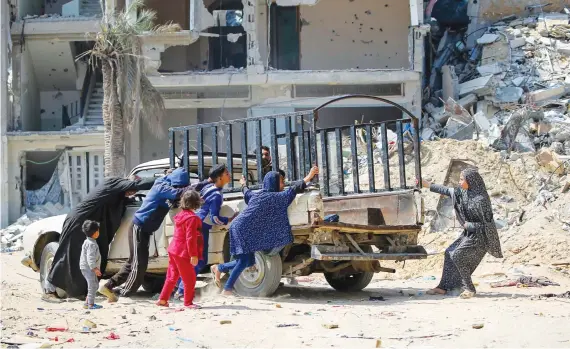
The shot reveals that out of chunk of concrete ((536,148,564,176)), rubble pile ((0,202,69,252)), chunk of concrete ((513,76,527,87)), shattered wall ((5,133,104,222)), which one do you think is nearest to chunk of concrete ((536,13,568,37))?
chunk of concrete ((513,76,527,87))

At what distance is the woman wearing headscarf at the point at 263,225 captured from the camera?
37.7 ft

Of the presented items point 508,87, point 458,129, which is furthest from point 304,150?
point 508,87

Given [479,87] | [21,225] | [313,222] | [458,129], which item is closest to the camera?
[313,222]

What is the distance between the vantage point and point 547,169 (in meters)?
20.0

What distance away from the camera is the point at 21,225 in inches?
998

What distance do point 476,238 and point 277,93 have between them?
47.2ft

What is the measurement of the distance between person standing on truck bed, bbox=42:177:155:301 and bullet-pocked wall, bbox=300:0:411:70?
52.7ft

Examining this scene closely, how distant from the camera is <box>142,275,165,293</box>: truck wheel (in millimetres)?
13352

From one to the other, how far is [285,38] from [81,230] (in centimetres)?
1678

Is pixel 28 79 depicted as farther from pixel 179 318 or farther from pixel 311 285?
pixel 179 318

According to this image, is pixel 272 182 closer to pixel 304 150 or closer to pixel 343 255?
pixel 304 150

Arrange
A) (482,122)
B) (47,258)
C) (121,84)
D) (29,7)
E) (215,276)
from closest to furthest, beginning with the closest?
1. (215,276)
2. (47,258)
3. (121,84)
4. (482,122)
5. (29,7)

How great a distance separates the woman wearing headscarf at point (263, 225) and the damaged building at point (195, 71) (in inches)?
556

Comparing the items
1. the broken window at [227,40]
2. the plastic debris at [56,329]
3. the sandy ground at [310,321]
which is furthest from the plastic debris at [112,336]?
the broken window at [227,40]
